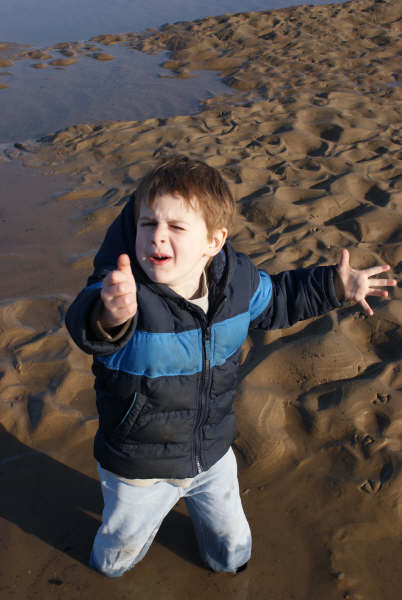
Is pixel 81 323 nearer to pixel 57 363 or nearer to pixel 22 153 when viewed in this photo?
pixel 57 363

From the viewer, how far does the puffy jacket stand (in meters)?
1.64

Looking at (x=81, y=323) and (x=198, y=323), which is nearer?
(x=81, y=323)

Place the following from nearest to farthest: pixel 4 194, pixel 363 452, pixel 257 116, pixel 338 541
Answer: pixel 338 541
pixel 363 452
pixel 4 194
pixel 257 116

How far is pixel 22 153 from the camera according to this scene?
6.52 m

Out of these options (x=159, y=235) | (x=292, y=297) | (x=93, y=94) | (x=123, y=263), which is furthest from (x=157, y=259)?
(x=93, y=94)

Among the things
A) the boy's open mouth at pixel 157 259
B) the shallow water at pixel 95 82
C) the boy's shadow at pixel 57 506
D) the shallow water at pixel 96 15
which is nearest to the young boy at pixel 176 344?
the boy's open mouth at pixel 157 259

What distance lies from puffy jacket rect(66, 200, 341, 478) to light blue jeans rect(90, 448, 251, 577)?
0.29ft

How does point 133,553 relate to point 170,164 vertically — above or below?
below

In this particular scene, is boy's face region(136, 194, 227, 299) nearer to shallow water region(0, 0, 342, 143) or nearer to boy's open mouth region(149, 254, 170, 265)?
boy's open mouth region(149, 254, 170, 265)

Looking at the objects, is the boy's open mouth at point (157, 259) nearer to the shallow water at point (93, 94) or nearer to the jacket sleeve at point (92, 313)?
the jacket sleeve at point (92, 313)

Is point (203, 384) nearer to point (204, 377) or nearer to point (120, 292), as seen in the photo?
point (204, 377)

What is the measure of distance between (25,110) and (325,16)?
307 inches

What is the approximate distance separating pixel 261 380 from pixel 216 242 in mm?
1249

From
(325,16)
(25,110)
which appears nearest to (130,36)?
(325,16)
